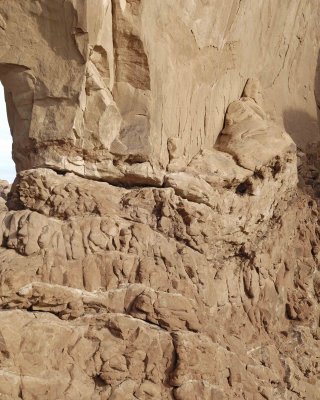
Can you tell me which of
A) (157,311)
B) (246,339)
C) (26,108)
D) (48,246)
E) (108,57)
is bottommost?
(246,339)

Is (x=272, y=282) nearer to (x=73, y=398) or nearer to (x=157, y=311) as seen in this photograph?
(x=157, y=311)

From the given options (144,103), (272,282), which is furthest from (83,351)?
(272,282)

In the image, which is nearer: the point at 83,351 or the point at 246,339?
the point at 83,351

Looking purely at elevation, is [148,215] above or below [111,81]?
below

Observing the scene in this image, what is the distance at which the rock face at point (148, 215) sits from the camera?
4863 millimetres

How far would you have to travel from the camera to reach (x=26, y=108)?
5.66 metres

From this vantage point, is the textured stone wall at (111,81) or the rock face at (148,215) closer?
the rock face at (148,215)

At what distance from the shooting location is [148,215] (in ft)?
18.2

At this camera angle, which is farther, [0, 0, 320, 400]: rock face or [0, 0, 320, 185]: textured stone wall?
[0, 0, 320, 185]: textured stone wall

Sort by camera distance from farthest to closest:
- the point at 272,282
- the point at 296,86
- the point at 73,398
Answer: the point at 296,86, the point at 272,282, the point at 73,398

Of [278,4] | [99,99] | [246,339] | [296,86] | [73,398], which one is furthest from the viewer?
[296,86]

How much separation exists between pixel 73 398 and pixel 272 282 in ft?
8.88

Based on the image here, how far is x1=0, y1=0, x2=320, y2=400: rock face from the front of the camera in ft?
16.0

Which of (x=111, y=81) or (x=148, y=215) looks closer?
(x=148, y=215)
